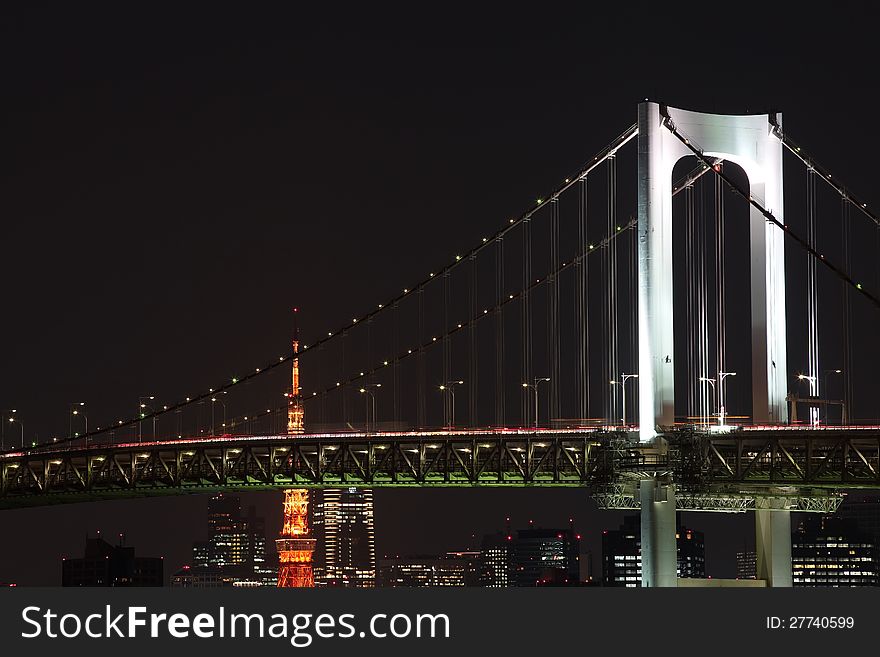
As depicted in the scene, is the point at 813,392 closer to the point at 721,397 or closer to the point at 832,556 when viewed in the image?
the point at 721,397

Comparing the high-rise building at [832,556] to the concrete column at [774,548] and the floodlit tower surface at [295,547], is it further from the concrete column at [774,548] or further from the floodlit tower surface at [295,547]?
the concrete column at [774,548]

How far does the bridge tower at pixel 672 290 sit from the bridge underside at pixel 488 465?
1.12 metres

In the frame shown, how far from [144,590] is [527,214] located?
4877cm

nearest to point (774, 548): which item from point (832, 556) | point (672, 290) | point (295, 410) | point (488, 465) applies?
point (672, 290)

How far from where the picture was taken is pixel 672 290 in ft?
229

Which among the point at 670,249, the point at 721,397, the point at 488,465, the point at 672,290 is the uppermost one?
the point at 670,249

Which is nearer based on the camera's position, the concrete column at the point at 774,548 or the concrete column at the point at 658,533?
the concrete column at the point at 658,533

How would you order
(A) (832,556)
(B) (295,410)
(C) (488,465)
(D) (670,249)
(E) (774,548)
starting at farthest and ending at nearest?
(A) (832,556), (B) (295,410), (C) (488,465), (E) (774,548), (D) (670,249)

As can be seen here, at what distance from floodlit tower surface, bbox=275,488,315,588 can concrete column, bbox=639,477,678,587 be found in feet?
257

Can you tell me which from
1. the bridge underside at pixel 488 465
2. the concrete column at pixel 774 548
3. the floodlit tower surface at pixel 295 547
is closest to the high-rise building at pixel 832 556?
the floodlit tower surface at pixel 295 547

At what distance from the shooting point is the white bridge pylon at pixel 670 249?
68062 mm

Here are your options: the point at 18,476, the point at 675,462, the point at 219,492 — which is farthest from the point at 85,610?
the point at 18,476

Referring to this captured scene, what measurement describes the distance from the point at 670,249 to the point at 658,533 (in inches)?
365

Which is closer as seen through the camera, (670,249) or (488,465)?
(670,249)
